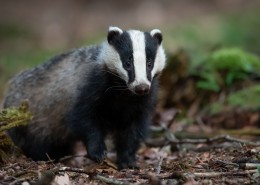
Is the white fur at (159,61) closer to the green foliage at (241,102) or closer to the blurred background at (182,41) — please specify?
the blurred background at (182,41)

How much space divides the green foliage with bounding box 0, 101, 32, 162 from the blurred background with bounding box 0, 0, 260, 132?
83.0 inches

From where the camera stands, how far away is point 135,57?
17.1 ft

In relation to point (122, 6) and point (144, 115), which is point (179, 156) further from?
point (122, 6)

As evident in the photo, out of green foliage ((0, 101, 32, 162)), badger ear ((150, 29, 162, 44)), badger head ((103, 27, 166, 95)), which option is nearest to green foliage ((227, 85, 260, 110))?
badger head ((103, 27, 166, 95))

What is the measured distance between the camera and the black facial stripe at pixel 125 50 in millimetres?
5223

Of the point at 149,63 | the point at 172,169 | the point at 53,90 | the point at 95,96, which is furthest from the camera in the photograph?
the point at 53,90

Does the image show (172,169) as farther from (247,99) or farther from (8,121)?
(247,99)

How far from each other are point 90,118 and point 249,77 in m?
3.10

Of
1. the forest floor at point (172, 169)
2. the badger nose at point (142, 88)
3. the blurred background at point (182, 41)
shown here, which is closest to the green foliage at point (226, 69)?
the blurred background at point (182, 41)

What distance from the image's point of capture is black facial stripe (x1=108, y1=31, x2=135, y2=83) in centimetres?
522

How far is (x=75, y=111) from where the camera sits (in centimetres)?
578

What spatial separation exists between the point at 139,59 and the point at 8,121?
1.31 metres

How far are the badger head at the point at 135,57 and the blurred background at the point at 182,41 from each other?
1492mm

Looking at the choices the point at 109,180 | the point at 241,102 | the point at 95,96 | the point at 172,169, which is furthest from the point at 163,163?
the point at 241,102
